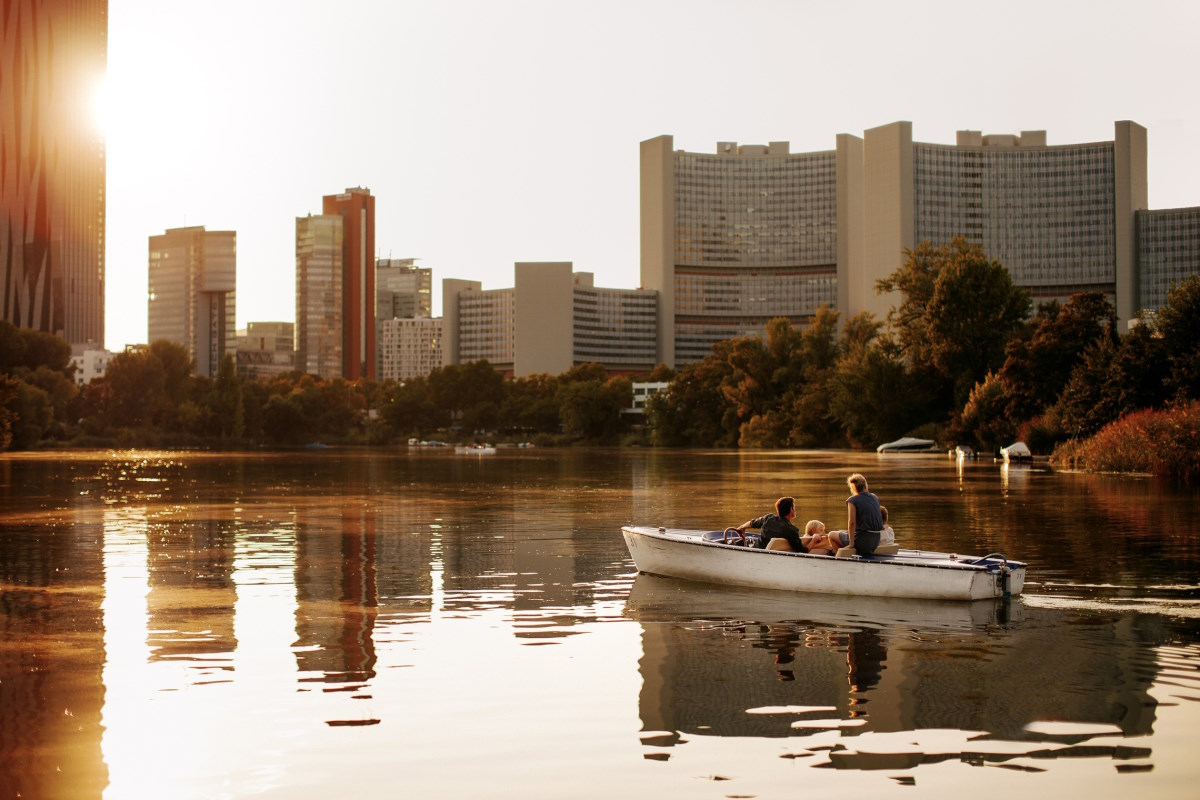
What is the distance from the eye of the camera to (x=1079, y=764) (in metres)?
9.96

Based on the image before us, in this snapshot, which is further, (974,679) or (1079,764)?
(974,679)

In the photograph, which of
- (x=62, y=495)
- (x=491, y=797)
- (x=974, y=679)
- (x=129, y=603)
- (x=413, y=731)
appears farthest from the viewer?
(x=62, y=495)

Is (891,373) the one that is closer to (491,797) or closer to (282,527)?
(282,527)

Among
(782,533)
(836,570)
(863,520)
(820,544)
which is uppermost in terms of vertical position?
(863,520)

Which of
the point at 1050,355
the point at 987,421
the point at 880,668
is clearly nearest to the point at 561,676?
the point at 880,668

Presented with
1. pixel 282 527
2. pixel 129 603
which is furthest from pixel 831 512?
pixel 129 603

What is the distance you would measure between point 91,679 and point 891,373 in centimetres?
10322

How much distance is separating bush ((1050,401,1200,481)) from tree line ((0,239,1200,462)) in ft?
9.70

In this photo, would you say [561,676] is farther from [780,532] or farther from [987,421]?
[987,421]

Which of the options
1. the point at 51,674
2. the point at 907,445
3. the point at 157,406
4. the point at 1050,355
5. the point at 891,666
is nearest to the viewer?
the point at 51,674

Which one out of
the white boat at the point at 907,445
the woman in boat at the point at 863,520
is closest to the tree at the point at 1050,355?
the white boat at the point at 907,445

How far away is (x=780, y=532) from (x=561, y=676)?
7.43 m

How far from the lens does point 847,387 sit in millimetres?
114688

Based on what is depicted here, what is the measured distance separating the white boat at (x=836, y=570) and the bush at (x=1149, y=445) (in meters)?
39.3
